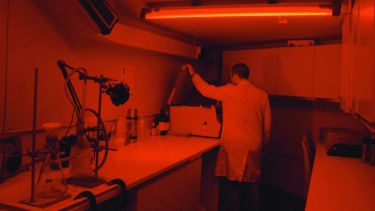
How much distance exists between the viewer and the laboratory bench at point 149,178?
1415 mm

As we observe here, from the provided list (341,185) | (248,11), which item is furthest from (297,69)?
(341,185)

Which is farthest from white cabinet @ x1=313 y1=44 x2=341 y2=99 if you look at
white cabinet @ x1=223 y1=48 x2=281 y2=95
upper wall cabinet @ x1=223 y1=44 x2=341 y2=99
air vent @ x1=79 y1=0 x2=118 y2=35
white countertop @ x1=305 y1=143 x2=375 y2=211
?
air vent @ x1=79 y1=0 x2=118 y2=35

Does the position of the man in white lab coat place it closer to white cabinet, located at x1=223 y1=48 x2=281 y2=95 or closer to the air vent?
white cabinet, located at x1=223 y1=48 x2=281 y2=95

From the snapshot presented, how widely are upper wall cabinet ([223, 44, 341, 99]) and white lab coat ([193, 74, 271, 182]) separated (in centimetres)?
69

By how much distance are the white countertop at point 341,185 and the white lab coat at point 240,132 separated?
0.59m

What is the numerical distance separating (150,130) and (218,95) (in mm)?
738

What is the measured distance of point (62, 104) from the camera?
2.11 meters

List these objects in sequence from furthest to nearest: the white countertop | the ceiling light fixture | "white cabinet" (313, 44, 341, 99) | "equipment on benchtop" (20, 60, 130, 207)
Answer: 1. "white cabinet" (313, 44, 341, 99)
2. the ceiling light fixture
3. the white countertop
4. "equipment on benchtop" (20, 60, 130, 207)

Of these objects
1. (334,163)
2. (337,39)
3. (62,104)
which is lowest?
(334,163)

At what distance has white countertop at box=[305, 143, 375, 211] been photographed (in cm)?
160

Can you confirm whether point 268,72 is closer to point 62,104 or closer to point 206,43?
point 206,43

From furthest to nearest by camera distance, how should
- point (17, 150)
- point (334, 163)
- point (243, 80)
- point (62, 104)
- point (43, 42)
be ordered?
point (243, 80) < point (334, 163) < point (62, 104) < point (43, 42) < point (17, 150)

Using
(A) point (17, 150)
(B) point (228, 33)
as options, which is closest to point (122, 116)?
(A) point (17, 150)

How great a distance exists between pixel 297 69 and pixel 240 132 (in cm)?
110
